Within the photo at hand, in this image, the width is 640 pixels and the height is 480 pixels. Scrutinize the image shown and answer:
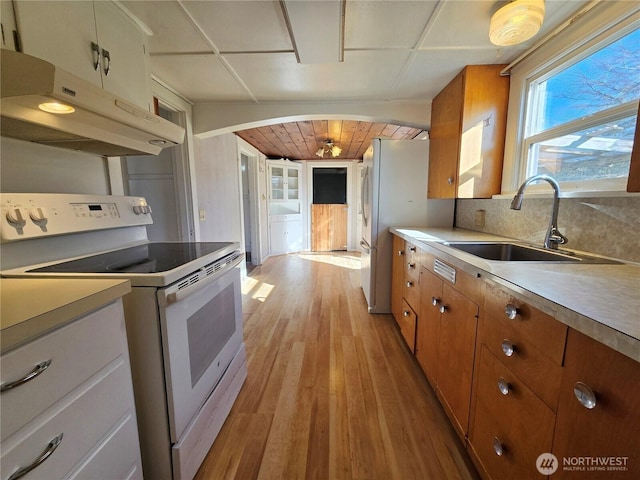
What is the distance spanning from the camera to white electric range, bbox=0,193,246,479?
92cm

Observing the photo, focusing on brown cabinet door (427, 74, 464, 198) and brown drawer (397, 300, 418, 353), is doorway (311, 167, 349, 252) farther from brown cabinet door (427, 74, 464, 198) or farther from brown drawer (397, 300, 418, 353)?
brown drawer (397, 300, 418, 353)

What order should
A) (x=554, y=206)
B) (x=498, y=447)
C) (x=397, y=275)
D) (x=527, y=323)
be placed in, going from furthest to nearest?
1. (x=397, y=275)
2. (x=554, y=206)
3. (x=498, y=447)
4. (x=527, y=323)

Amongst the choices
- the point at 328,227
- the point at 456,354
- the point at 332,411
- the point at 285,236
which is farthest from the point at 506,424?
the point at 328,227

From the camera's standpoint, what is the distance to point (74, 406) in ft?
2.15

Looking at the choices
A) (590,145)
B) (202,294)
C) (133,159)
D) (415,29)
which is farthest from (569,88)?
(133,159)

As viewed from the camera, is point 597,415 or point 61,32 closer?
point 597,415

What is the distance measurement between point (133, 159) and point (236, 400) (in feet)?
7.63

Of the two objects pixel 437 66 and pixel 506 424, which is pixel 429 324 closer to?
pixel 506 424

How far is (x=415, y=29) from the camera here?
57.6 inches

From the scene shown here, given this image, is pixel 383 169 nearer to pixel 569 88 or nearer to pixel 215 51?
pixel 569 88

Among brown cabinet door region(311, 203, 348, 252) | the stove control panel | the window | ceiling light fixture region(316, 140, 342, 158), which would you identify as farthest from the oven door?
brown cabinet door region(311, 203, 348, 252)

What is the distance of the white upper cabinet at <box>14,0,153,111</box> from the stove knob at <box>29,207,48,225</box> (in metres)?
0.58

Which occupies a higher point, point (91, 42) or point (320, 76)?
point (320, 76)

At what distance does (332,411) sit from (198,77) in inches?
101
